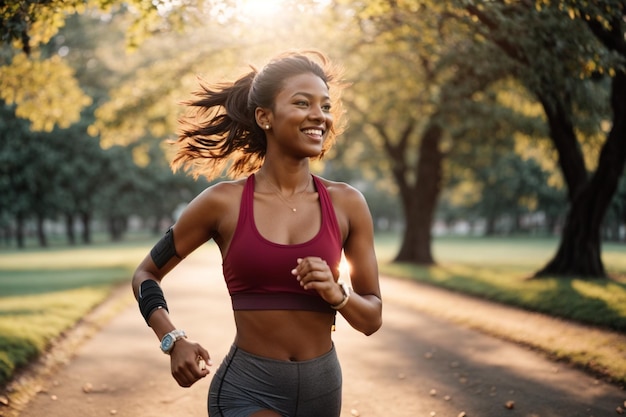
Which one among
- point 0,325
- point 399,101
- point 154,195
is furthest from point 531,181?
point 0,325

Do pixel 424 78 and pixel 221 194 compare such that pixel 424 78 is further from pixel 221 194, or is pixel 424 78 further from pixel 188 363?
pixel 188 363

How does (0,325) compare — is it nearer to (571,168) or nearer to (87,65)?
(571,168)

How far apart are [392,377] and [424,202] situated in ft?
58.0

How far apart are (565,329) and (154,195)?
49586mm

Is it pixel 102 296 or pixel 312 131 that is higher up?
pixel 312 131

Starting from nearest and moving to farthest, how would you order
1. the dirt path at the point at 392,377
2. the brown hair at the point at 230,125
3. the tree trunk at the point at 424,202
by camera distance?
the brown hair at the point at 230,125
the dirt path at the point at 392,377
the tree trunk at the point at 424,202

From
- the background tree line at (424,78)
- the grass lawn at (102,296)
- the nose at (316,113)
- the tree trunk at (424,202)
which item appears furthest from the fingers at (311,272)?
the tree trunk at (424,202)

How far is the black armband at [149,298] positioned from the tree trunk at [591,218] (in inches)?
523

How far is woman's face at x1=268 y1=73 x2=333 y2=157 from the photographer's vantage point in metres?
2.80

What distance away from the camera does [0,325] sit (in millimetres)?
9773

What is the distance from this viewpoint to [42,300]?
13.8 metres

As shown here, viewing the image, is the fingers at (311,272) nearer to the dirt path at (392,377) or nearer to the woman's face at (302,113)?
the woman's face at (302,113)

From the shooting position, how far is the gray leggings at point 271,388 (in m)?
2.73

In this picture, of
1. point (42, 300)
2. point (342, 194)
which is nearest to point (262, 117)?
point (342, 194)
